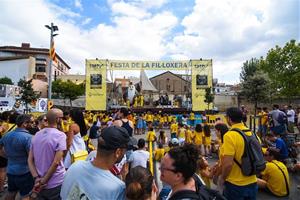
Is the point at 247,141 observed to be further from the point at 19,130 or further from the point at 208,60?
the point at 208,60

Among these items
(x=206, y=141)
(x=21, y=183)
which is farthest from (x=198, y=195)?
(x=206, y=141)

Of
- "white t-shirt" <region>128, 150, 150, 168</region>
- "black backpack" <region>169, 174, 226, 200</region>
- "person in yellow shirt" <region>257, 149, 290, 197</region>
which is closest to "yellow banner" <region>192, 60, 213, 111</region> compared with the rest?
"person in yellow shirt" <region>257, 149, 290, 197</region>

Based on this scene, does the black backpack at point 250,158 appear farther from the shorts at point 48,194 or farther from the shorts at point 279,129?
the shorts at point 279,129

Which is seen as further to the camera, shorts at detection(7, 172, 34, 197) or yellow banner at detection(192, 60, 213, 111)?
yellow banner at detection(192, 60, 213, 111)

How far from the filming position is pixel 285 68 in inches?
1282

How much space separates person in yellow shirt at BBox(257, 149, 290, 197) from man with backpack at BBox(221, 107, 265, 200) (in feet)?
6.15

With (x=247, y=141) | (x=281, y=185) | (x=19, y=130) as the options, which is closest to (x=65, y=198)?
(x=247, y=141)

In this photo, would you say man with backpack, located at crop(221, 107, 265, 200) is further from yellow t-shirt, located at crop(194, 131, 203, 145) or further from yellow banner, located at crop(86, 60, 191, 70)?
yellow banner, located at crop(86, 60, 191, 70)

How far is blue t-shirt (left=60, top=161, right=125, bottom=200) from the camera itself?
6.49 ft

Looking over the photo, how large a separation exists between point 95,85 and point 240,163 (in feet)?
89.9

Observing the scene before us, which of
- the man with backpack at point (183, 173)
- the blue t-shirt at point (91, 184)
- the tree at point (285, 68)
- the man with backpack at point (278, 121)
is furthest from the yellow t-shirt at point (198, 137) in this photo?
the tree at point (285, 68)

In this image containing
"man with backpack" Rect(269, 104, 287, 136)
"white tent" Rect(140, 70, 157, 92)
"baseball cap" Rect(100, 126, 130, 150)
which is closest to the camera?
"baseball cap" Rect(100, 126, 130, 150)

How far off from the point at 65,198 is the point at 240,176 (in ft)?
7.42

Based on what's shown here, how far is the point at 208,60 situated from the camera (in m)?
30.8
